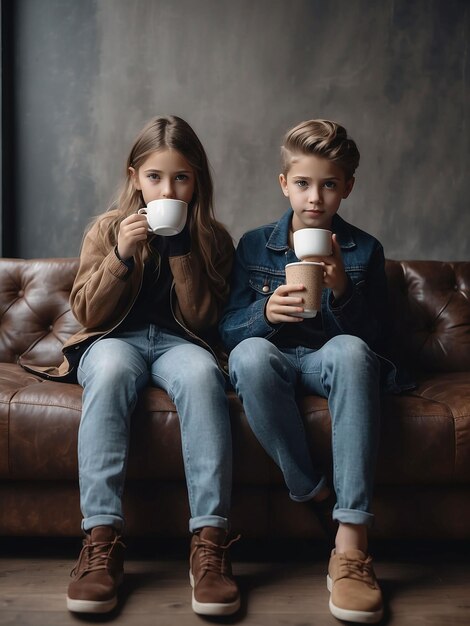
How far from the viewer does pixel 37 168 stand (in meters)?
2.63

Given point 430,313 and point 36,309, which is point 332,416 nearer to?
point 430,313

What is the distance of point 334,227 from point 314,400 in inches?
22.0

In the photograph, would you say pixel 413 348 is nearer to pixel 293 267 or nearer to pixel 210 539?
pixel 293 267

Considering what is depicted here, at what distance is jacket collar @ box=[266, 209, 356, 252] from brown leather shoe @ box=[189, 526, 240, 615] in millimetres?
832

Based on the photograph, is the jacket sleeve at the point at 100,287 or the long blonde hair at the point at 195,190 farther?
the long blonde hair at the point at 195,190

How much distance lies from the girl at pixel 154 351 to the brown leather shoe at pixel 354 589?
0.21m

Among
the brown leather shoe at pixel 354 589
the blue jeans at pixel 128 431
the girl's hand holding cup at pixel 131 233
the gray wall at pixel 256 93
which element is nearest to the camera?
the brown leather shoe at pixel 354 589

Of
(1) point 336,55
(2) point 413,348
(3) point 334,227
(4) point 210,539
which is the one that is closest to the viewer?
(4) point 210,539

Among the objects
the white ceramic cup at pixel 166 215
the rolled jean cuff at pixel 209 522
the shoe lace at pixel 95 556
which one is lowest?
the shoe lace at pixel 95 556

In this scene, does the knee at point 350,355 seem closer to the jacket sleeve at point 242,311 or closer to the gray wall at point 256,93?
the jacket sleeve at point 242,311

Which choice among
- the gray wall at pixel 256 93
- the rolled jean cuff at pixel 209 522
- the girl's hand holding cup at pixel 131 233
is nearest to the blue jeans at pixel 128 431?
the rolled jean cuff at pixel 209 522

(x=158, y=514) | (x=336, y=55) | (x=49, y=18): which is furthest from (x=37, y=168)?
(x=158, y=514)

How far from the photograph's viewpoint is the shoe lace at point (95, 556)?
1254 millimetres

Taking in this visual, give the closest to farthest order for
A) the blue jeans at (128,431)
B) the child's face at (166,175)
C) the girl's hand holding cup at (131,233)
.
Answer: the blue jeans at (128,431) → the girl's hand holding cup at (131,233) → the child's face at (166,175)
